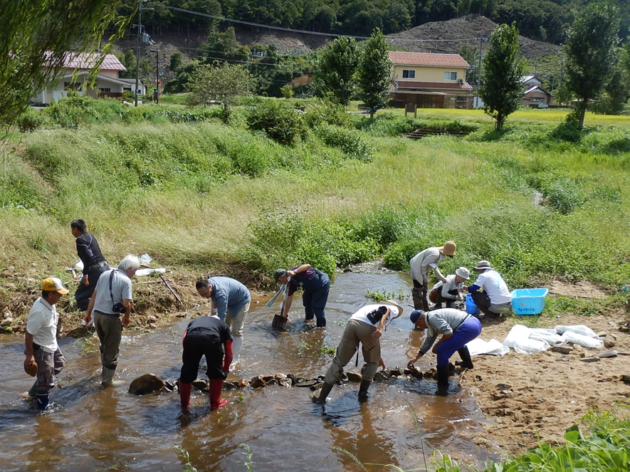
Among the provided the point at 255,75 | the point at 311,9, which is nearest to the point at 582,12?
the point at 255,75

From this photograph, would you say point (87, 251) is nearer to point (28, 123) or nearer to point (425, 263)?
point (425, 263)

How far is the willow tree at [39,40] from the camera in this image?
5.52 metres

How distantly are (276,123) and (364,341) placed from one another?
19.6 meters

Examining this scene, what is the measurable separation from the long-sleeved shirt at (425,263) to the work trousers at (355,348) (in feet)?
9.90

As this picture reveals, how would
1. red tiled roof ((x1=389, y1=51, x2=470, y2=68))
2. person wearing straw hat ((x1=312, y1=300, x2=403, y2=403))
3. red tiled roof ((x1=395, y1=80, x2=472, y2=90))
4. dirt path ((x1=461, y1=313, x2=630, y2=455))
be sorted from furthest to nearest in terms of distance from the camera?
1. red tiled roof ((x1=389, y1=51, x2=470, y2=68))
2. red tiled roof ((x1=395, y1=80, x2=472, y2=90))
3. person wearing straw hat ((x1=312, y1=300, x2=403, y2=403))
4. dirt path ((x1=461, y1=313, x2=630, y2=455))

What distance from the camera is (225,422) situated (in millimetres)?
6977

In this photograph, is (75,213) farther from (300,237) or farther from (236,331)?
(236,331)

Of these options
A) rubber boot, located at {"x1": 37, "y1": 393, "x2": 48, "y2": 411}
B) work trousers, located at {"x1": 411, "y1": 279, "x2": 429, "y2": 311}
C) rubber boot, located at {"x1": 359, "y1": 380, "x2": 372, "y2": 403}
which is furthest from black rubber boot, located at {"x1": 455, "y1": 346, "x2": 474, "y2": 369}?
rubber boot, located at {"x1": 37, "y1": 393, "x2": 48, "y2": 411}

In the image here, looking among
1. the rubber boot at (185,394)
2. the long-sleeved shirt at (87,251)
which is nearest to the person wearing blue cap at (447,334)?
the rubber boot at (185,394)

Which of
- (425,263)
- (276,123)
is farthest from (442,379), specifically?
(276,123)

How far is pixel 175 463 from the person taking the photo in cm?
609

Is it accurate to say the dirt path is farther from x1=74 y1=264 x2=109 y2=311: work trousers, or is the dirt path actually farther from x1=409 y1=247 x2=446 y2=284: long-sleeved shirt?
x1=74 y1=264 x2=109 y2=311: work trousers

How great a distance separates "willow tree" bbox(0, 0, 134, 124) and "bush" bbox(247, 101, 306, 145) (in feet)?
63.8

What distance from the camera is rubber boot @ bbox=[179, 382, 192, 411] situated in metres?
7.02
